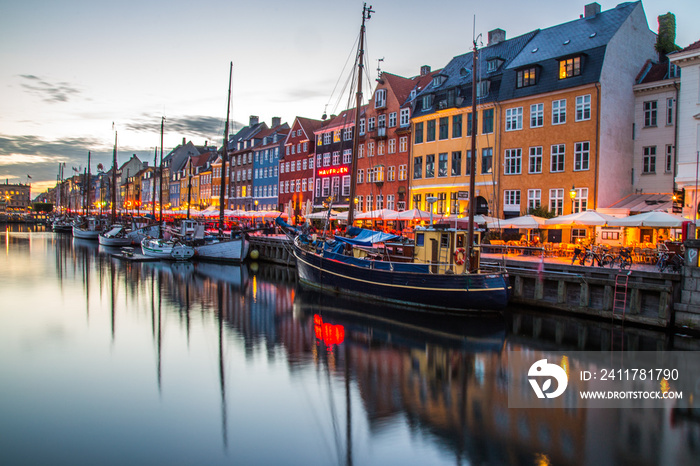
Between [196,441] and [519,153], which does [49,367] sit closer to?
[196,441]

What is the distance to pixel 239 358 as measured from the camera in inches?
633

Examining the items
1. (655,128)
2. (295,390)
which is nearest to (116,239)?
(295,390)

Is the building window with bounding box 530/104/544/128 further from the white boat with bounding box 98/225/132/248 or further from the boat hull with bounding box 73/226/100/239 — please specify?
the boat hull with bounding box 73/226/100/239

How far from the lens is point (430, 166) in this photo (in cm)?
4128

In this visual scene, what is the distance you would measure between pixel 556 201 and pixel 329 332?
64.4ft

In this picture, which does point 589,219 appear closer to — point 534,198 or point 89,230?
point 534,198

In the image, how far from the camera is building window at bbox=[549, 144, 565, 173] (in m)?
31.7

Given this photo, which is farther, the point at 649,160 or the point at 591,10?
the point at 591,10

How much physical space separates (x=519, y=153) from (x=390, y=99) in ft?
54.2

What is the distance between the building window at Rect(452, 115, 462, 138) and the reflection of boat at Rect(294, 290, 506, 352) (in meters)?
19.1

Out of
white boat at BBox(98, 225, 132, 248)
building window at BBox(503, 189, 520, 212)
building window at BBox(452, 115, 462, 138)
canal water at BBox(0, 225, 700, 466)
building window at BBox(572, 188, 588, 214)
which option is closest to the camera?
canal water at BBox(0, 225, 700, 466)

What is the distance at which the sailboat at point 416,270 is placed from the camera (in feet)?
67.1

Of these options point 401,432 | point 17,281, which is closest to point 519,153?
point 401,432

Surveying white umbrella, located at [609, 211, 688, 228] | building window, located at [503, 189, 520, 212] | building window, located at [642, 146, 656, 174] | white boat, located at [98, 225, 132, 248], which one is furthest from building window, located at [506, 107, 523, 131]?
white boat, located at [98, 225, 132, 248]
